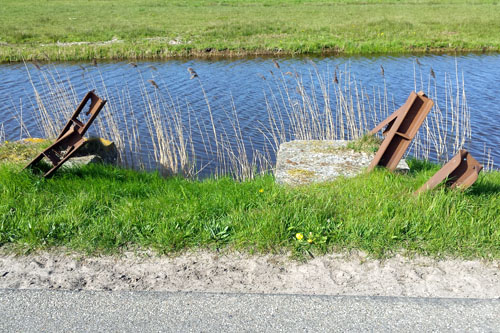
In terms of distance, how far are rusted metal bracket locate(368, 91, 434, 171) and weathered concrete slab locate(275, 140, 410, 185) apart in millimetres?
216

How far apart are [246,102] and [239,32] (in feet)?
45.7

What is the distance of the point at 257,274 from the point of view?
11.8 feet

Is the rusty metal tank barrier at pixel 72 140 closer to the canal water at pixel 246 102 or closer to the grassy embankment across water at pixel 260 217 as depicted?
the grassy embankment across water at pixel 260 217

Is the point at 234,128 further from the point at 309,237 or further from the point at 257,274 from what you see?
the point at 257,274

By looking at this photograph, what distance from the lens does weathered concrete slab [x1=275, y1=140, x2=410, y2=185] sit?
506 centimetres

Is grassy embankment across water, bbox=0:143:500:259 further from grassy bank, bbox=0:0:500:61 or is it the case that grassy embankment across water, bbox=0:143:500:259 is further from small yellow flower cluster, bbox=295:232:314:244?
grassy bank, bbox=0:0:500:61

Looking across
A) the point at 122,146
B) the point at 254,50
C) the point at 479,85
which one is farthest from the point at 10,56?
the point at 479,85

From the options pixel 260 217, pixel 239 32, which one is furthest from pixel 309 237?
pixel 239 32

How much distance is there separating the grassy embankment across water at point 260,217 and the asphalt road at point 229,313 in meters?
0.68

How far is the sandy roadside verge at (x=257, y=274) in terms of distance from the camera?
340 centimetres

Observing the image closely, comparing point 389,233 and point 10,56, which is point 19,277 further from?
point 10,56

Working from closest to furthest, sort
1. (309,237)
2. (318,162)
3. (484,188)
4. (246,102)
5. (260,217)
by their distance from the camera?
(309,237) → (260,217) → (484,188) → (318,162) → (246,102)

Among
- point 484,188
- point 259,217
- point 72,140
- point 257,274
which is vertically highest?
point 72,140

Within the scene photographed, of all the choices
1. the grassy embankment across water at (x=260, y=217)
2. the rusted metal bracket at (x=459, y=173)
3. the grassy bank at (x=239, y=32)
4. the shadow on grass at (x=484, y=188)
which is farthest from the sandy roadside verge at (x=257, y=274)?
the grassy bank at (x=239, y=32)
